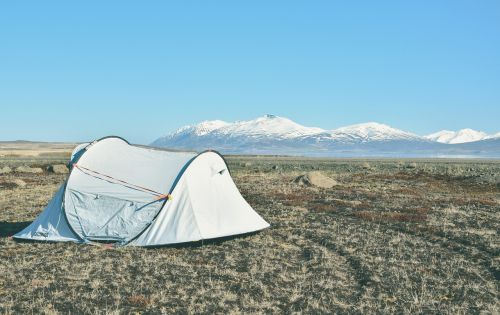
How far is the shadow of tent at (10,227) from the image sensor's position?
17.0 metres

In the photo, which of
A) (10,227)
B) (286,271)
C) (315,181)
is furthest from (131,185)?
(315,181)

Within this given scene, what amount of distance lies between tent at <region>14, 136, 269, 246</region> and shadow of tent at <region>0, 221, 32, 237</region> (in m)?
1.47

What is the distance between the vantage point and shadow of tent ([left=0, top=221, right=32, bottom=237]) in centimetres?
1697

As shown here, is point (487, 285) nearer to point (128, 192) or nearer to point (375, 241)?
point (375, 241)

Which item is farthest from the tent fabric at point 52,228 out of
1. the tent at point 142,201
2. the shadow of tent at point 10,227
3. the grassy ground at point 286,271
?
the shadow of tent at point 10,227

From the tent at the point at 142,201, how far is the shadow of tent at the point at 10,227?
1467 mm

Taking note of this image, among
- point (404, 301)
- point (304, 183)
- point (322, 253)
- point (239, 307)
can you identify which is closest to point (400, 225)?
point (322, 253)

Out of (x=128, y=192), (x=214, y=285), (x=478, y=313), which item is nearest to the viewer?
(x=478, y=313)

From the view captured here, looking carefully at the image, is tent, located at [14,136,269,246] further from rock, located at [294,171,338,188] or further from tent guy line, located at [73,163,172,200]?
rock, located at [294,171,338,188]

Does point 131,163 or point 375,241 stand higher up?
point 131,163

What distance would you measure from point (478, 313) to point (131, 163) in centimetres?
1121

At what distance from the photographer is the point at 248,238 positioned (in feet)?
53.9

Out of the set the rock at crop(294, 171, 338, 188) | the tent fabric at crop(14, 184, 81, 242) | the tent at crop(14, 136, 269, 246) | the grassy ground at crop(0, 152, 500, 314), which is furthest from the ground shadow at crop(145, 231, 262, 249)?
the rock at crop(294, 171, 338, 188)

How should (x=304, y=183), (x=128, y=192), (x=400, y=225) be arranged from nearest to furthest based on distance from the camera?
(x=128, y=192) → (x=400, y=225) → (x=304, y=183)
